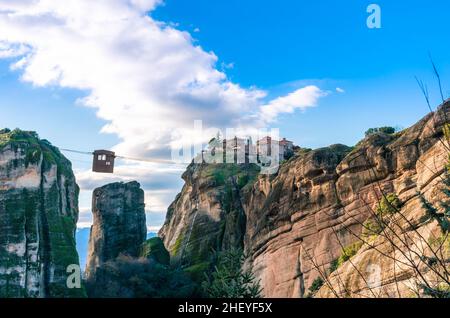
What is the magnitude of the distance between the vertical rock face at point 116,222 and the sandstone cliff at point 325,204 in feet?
52.1

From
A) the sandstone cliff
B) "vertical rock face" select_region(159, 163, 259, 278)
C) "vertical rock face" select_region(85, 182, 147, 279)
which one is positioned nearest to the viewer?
the sandstone cliff

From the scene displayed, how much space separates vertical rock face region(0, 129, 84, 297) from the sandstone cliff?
16.2 metres

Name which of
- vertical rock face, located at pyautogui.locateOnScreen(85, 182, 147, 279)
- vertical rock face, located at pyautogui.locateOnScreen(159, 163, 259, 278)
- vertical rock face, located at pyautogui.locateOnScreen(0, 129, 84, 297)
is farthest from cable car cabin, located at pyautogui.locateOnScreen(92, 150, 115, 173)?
vertical rock face, located at pyautogui.locateOnScreen(85, 182, 147, 279)

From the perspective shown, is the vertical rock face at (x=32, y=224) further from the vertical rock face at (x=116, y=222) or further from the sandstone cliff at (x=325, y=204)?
the sandstone cliff at (x=325, y=204)

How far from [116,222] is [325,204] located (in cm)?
3415

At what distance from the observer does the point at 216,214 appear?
49125mm

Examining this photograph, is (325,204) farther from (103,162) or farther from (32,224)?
(32,224)

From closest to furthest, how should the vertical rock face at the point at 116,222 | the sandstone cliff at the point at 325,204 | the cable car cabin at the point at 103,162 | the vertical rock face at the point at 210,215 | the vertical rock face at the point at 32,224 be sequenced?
the sandstone cliff at the point at 325,204
the cable car cabin at the point at 103,162
the vertical rock face at the point at 32,224
the vertical rock face at the point at 210,215
the vertical rock face at the point at 116,222

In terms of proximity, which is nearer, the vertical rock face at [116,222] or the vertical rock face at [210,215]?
the vertical rock face at [210,215]

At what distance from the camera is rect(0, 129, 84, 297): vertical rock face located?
149 feet

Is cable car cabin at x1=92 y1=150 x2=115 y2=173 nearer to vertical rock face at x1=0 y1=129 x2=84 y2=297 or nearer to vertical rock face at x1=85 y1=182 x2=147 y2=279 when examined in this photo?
vertical rock face at x1=0 y1=129 x2=84 y2=297

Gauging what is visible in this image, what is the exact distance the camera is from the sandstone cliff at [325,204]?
21.7 m

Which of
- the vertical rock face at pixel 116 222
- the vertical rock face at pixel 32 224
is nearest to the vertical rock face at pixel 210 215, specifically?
the vertical rock face at pixel 116 222
